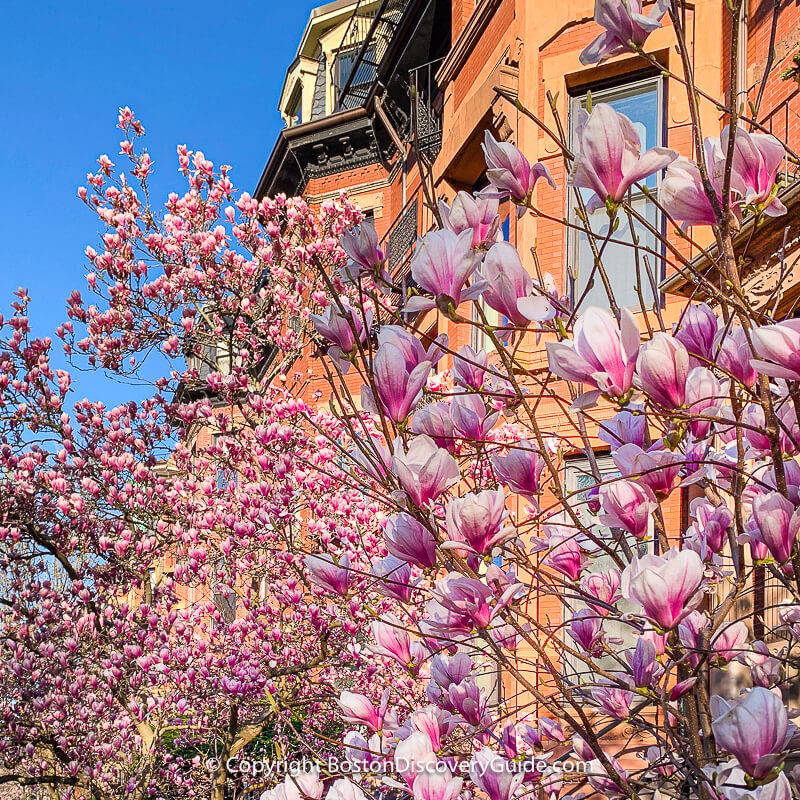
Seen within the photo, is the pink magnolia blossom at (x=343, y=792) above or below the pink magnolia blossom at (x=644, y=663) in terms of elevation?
below

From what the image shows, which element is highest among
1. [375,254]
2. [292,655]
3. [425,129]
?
[425,129]

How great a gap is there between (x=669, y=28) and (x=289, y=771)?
877cm

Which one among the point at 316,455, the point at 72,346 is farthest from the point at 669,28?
the point at 72,346

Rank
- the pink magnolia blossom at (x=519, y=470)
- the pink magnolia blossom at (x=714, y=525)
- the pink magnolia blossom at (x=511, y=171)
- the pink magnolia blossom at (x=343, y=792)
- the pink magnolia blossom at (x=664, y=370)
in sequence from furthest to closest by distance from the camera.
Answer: the pink magnolia blossom at (x=714, y=525) → the pink magnolia blossom at (x=519, y=470) → the pink magnolia blossom at (x=511, y=171) → the pink magnolia blossom at (x=343, y=792) → the pink magnolia blossom at (x=664, y=370)

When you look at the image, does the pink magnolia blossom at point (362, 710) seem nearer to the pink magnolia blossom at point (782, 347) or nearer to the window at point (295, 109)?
the pink magnolia blossom at point (782, 347)

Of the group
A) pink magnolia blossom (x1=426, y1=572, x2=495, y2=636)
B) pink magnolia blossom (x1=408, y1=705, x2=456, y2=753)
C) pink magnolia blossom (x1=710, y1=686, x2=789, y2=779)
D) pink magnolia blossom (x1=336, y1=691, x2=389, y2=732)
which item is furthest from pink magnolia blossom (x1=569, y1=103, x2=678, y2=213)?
pink magnolia blossom (x1=336, y1=691, x2=389, y2=732)

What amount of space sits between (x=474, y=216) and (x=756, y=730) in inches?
48.1

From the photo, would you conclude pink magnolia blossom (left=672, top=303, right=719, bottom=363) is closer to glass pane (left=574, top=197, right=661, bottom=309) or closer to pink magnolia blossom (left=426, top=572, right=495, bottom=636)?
pink magnolia blossom (left=426, top=572, right=495, bottom=636)

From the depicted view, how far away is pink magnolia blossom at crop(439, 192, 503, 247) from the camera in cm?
211

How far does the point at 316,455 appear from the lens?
26.2ft

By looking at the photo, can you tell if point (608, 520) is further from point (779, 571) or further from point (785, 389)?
point (785, 389)

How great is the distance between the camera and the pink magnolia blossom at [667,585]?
1.57m

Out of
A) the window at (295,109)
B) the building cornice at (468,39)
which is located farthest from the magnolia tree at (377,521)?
the window at (295,109)

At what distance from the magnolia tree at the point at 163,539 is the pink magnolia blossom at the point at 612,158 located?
532cm
